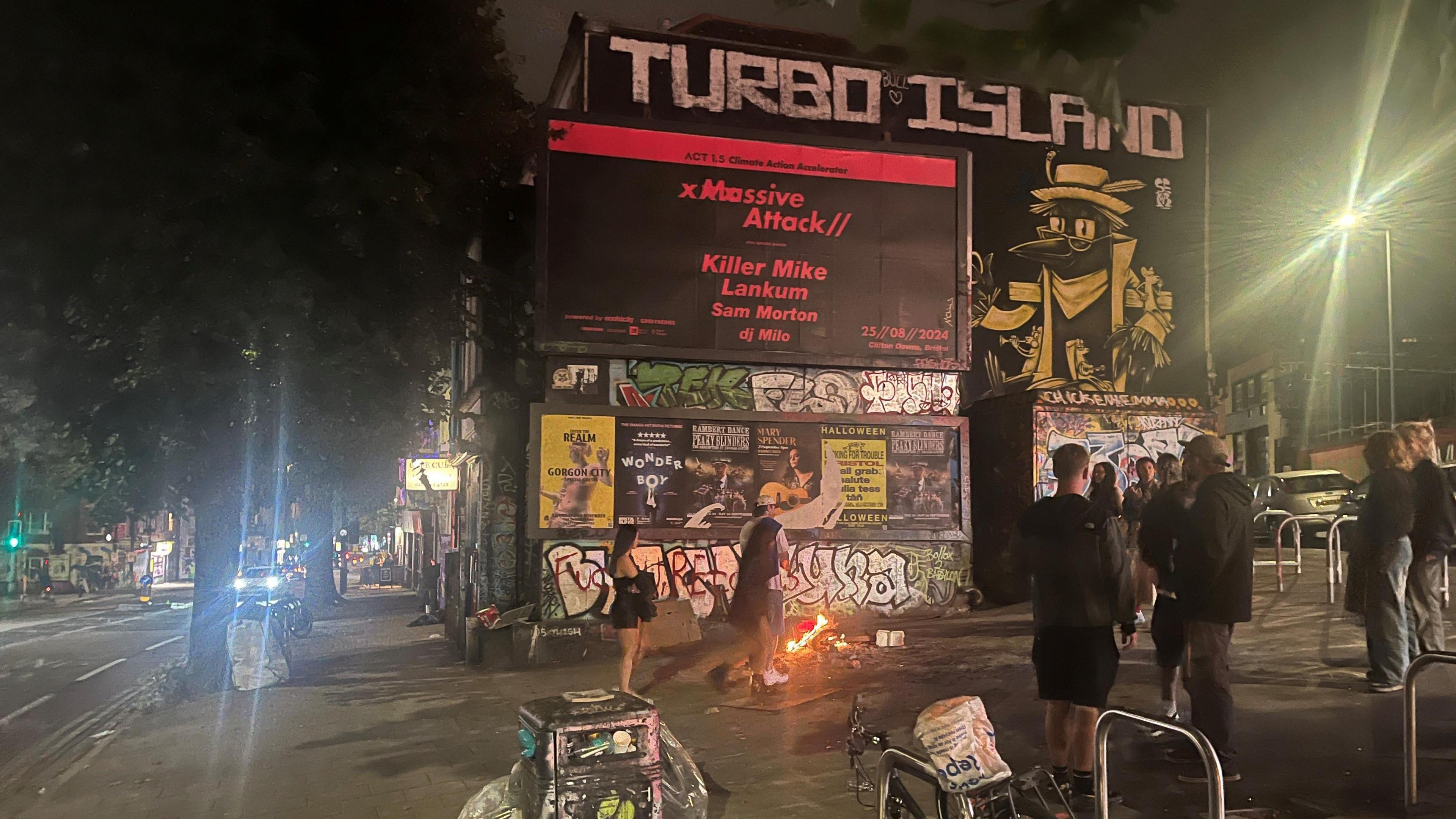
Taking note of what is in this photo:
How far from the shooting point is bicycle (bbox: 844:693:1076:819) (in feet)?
12.0

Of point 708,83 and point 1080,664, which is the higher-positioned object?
point 708,83

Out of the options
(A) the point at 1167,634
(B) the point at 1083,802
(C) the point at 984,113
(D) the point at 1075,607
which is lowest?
(B) the point at 1083,802

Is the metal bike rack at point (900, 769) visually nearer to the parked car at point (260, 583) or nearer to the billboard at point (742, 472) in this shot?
the billboard at point (742, 472)

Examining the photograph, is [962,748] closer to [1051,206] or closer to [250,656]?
[250,656]

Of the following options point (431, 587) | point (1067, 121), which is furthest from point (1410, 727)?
point (431, 587)

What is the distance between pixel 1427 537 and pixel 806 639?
261 inches

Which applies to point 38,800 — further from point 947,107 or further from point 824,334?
point 947,107

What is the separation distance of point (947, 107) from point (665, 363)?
7.70 meters

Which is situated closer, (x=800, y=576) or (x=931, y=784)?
(x=931, y=784)

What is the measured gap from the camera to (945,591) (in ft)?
49.6

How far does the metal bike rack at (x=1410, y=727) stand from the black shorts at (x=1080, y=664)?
138 centimetres

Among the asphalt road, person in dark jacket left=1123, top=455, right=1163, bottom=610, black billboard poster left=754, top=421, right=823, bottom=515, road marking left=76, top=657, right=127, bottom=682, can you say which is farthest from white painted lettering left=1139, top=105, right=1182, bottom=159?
road marking left=76, top=657, right=127, bottom=682

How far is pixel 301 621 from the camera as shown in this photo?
21.1 m

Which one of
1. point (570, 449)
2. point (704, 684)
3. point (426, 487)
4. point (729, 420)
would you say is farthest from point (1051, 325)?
point (426, 487)
